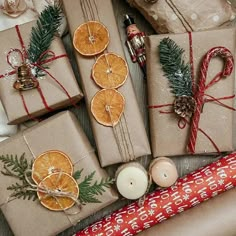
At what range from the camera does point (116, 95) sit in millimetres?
1238

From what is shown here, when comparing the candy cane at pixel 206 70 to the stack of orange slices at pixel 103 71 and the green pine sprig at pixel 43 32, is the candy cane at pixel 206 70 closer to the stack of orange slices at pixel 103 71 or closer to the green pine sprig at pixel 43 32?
the stack of orange slices at pixel 103 71

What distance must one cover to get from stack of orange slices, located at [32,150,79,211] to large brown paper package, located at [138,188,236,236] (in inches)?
9.4

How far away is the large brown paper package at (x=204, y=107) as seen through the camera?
1234mm

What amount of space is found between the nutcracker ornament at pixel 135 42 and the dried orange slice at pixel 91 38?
0.36 ft

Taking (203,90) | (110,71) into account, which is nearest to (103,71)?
(110,71)

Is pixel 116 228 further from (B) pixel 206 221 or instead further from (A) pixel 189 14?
(A) pixel 189 14

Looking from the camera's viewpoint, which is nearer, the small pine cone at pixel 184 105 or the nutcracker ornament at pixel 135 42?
the small pine cone at pixel 184 105

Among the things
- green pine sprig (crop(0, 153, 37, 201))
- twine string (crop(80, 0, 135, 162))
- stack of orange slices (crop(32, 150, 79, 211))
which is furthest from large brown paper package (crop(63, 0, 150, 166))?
green pine sprig (crop(0, 153, 37, 201))

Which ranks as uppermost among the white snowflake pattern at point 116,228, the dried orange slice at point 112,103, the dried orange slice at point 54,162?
the dried orange slice at point 112,103

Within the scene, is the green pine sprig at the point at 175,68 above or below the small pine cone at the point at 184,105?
above

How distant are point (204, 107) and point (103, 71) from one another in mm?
300

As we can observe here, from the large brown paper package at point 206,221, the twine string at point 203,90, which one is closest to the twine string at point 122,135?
the twine string at point 203,90

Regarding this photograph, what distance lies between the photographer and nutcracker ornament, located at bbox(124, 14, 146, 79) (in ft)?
4.32

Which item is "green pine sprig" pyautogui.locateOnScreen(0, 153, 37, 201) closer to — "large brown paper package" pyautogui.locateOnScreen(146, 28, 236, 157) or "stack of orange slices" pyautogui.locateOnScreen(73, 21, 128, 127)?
"stack of orange slices" pyautogui.locateOnScreen(73, 21, 128, 127)
